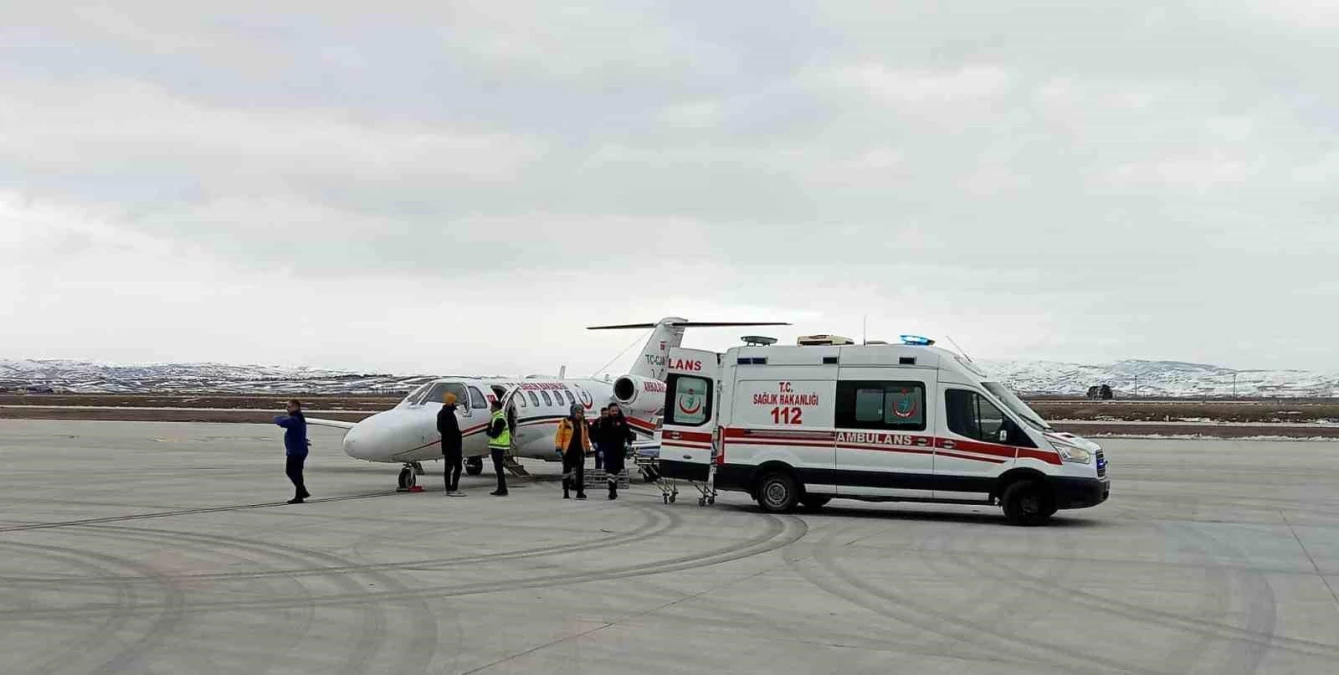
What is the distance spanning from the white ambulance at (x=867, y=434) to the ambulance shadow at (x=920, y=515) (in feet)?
0.96

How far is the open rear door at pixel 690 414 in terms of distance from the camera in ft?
62.6

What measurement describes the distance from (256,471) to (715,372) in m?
13.3

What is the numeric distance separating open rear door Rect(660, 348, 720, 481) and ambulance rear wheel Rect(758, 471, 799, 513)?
3.41 ft

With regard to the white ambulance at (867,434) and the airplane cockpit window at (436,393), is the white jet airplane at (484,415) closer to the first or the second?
the airplane cockpit window at (436,393)

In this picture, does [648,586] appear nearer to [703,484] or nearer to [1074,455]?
[1074,455]

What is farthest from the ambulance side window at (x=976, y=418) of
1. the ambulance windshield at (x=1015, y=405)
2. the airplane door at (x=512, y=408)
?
the airplane door at (x=512, y=408)

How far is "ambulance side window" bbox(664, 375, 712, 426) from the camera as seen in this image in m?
19.3

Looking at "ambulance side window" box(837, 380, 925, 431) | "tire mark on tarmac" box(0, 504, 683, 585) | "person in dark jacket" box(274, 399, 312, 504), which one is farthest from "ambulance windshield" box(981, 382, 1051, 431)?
"person in dark jacket" box(274, 399, 312, 504)

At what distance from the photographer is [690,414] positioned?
19.4 meters

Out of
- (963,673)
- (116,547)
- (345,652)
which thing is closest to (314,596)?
(345,652)

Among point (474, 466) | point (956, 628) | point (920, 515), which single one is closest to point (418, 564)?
point (956, 628)

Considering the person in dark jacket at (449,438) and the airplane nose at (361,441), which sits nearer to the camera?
the person in dark jacket at (449,438)

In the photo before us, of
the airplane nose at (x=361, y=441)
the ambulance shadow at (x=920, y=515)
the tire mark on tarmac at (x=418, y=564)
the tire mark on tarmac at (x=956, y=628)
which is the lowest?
the tire mark on tarmac at (x=418, y=564)

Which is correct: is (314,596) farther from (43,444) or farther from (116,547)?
(43,444)
